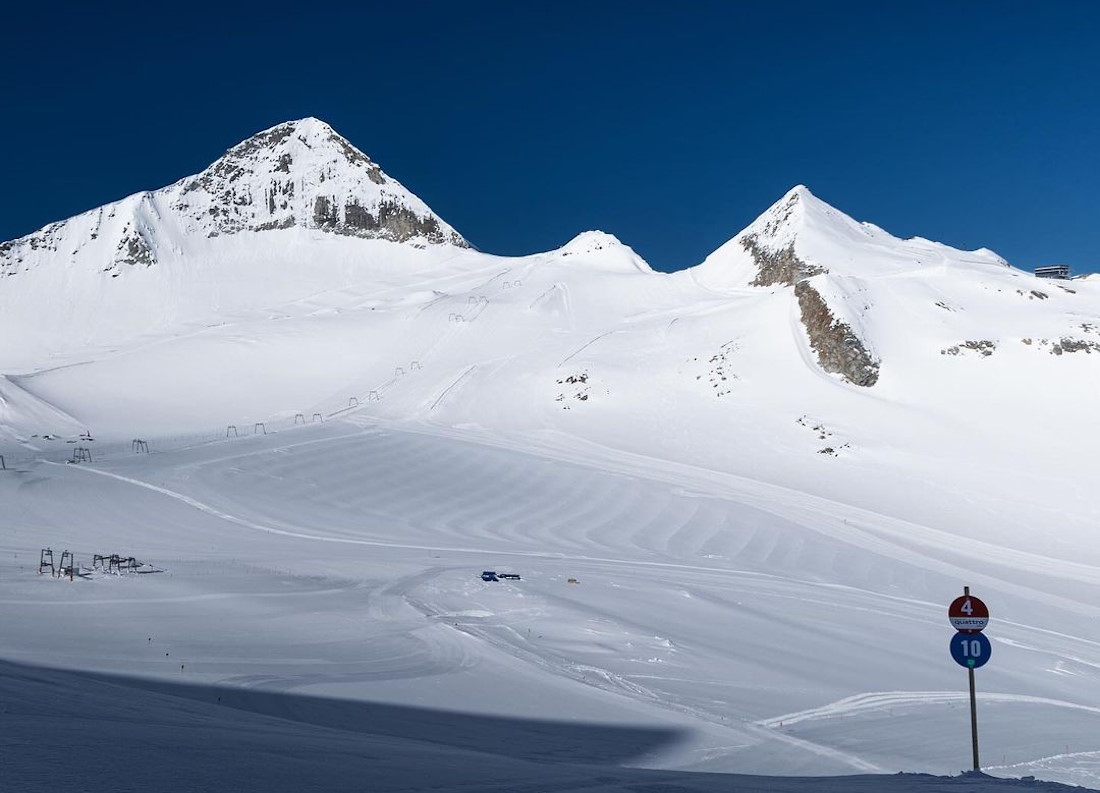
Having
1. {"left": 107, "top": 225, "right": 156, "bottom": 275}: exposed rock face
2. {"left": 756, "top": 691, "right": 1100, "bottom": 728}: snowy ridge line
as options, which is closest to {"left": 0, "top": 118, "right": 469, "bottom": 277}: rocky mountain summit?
{"left": 107, "top": 225, "right": 156, "bottom": 275}: exposed rock face

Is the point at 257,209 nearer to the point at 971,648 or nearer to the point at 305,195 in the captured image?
the point at 305,195

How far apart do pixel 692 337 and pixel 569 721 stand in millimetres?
38856

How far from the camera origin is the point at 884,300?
45.3m

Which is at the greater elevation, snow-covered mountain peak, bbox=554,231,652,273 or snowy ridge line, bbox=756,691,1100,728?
snow-covered mountain peak, bbox=554,231,652,273

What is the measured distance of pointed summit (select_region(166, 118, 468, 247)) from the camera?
9238cm

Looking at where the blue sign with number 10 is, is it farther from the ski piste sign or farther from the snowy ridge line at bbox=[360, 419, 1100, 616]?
the snowy ridge line at bbox=[360, 419, 1100, 616]

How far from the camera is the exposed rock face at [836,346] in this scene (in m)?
40.1

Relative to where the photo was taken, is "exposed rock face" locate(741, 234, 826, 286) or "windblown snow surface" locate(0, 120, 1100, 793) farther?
"exposed rock face" locate(741, 234, 826, 286)

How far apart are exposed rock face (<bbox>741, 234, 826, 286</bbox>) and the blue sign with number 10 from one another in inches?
1995

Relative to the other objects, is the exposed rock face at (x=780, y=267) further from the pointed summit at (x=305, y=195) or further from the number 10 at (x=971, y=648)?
the number 10 at (x=971, y=648)

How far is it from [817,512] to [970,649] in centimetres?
1996

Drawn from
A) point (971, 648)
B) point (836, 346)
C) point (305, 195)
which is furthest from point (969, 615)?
point (305, 195)

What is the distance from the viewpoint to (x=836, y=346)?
41.2m

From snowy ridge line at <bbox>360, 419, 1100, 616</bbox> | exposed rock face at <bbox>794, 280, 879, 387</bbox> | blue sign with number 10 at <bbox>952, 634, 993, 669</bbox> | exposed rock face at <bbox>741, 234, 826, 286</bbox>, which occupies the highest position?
exposed rock face at <bbox>741, 234, 826, 286</bbox>
